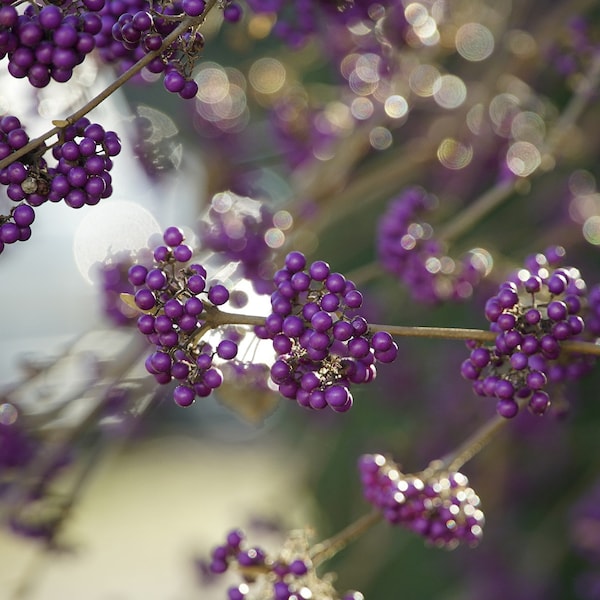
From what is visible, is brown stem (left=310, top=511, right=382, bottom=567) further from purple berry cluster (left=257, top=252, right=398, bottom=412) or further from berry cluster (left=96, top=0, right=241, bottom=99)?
berry cluster (left=96, top=0, right=241, bottom=99)

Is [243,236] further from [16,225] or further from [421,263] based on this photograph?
[16,225]

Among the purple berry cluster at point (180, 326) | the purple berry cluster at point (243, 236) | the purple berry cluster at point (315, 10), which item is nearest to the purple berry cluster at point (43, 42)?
the purple berry cluster at point (180, 326)

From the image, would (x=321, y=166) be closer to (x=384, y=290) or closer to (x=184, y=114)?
(x=384, y=290)

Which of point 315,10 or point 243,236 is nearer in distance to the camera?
point 315,10

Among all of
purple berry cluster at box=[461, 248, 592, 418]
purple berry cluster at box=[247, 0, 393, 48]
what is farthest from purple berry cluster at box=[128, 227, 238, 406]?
purple berry cluster at box=[247, 0, 393, 48]

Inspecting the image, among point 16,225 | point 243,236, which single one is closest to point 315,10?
point 243,236

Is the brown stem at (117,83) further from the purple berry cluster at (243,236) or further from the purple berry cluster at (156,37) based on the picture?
the purple berry cluster at (243,236)

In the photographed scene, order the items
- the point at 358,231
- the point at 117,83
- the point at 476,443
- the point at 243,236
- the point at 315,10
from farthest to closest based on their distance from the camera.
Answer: the point at 358,231 < the point at 243,236 < the point at 315,10 < the point at 476,443 < the point at 117,83
